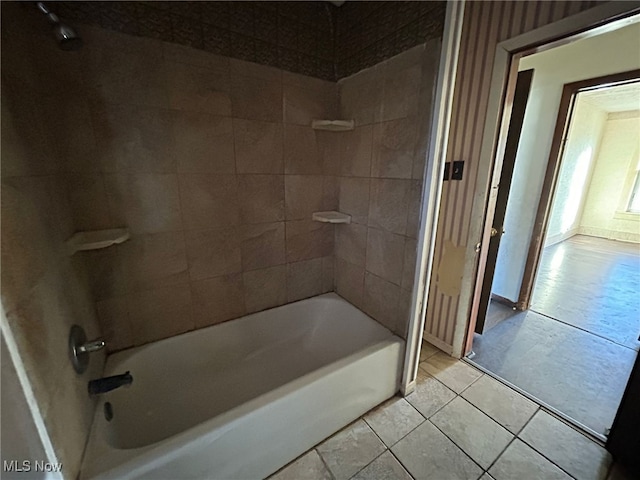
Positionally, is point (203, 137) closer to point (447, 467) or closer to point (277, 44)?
point (277, 44)

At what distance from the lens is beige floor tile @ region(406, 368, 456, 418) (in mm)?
1417

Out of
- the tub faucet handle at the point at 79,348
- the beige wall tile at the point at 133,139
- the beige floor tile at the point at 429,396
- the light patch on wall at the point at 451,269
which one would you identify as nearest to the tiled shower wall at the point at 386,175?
the beige floor tile at the point at 429,396

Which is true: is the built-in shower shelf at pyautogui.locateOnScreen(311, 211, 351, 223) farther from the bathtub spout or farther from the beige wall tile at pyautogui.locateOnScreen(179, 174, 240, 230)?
the bathtub spout

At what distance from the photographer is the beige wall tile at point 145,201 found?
1206 millimetres

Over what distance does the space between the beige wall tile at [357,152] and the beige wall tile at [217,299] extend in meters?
0.98

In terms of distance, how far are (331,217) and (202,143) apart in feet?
2.82

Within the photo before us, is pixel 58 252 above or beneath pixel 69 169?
beneath

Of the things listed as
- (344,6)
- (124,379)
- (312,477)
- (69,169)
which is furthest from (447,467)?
(344,6)

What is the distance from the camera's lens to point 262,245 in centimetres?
165

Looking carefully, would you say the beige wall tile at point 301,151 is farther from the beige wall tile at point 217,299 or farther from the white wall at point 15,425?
the white wall at point 15,425

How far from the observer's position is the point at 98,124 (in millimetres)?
1116

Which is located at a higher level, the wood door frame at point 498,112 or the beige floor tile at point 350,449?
the wood door frame at point 498,112

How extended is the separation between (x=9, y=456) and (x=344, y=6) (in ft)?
7.51

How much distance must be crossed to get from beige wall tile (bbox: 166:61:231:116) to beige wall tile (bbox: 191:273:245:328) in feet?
3.07
